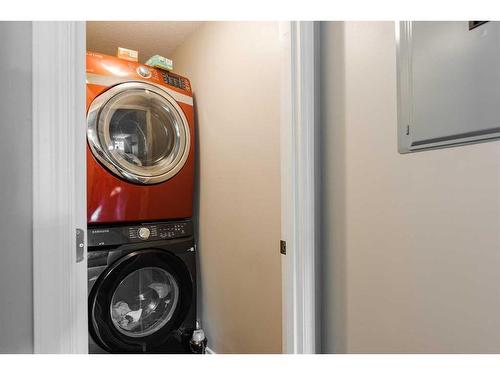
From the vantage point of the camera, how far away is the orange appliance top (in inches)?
68.4

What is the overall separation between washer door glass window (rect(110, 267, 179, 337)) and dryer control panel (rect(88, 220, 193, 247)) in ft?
0.62

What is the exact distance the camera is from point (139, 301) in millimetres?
1852

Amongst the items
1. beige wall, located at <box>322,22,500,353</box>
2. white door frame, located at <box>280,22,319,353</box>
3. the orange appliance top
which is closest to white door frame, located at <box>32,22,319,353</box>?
white door frame, located at <box>280,22,319,353</box>

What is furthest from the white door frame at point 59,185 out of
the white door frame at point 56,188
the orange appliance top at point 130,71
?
the orange appliance top at point 130,71

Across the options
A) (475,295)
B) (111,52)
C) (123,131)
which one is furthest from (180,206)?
(475,295)

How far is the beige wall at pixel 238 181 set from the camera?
1489 millimetres

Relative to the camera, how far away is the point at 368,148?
3.32ft

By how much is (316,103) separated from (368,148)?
0.96 ft

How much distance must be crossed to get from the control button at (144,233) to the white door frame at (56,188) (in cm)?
107

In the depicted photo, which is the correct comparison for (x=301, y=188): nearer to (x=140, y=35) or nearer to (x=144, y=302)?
(x=144, y=302)

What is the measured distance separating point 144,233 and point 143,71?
37.0 inches

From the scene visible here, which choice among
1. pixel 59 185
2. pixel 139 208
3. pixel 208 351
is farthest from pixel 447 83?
pixel 208 351

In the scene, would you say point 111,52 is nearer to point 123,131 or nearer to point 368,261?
point 123,131
